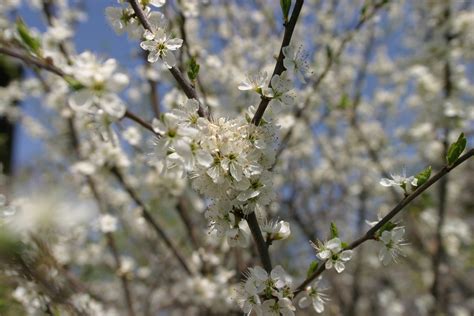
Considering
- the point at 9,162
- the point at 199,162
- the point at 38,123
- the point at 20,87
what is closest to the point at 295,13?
the point at 199,162

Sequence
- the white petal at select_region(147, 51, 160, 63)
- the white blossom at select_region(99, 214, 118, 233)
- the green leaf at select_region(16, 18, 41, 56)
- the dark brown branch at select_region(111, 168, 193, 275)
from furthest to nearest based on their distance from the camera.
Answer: the white blossom at select_region(99, 214, 118, 233), the dark brown branch at select_region(111, 168, 193, 275), the green leaf at select_region(16, 18, 41, 56), the white petal at select_region(147, 51, 160, 63)

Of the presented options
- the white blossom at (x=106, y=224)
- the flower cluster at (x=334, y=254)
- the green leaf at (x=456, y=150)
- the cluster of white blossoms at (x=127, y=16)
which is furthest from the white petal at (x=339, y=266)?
the white blossom at (x=106, y=224)

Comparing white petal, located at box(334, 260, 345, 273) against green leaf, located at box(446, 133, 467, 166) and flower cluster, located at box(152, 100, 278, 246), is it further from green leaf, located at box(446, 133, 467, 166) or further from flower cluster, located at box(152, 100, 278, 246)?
green leaf, located at box(446, 133, 467, 166)

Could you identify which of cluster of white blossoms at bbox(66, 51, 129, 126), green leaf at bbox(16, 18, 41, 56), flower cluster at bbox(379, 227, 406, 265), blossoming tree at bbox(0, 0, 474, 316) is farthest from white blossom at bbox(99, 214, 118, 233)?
flower cluster at bbox(379, 227, 406, 265)

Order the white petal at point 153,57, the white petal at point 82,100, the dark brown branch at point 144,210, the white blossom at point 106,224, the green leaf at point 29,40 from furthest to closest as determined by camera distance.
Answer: the white blossom at point 106,224 → the dark brown branch at point 144,210 → the green leaf at point 29,40 → the white petal at point 153,57 → the white petal at point 82,100

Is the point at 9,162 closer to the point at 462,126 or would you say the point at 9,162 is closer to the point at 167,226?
the point at 167,226

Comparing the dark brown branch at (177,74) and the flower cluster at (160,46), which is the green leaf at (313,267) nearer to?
the dark brown branch at (177,74)

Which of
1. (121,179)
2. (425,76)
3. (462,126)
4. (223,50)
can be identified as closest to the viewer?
(121,179)

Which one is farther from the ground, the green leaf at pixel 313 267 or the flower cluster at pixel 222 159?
the flower cluster at pixel 222 159
